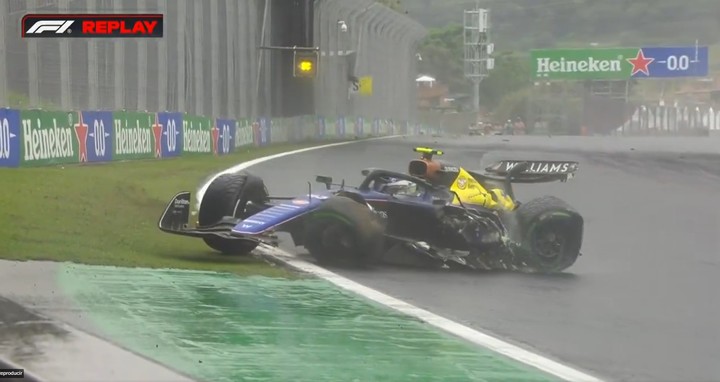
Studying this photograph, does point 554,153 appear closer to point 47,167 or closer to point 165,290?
point 47,167

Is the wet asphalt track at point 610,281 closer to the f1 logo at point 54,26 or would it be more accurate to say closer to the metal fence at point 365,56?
the f1 logo at point 54,26

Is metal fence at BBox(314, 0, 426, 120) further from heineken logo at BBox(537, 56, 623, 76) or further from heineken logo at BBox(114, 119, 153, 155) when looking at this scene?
heineken logo at BBox(114, 119, 153, 155)

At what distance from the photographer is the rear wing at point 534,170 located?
43.0 feet

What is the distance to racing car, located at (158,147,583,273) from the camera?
38.8 ft

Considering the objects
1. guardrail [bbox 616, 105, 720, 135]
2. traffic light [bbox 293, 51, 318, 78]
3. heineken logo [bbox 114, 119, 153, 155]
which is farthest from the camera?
guardrail [bbox 616, 105, 720, 135]

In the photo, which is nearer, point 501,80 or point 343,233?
point 343,233

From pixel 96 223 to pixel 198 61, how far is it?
78.4 feet

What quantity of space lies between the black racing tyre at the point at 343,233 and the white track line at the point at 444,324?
9.7 inches

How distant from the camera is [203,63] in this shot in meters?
37.7

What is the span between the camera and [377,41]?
128 ft

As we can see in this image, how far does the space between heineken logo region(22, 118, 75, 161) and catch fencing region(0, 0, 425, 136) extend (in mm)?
790

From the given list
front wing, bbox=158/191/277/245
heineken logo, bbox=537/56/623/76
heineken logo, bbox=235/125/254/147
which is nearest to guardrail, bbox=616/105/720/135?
heineken logo, bbox=537/56/623/76

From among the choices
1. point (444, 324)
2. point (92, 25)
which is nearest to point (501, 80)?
point (92, 25)

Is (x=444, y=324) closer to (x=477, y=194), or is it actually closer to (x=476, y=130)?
(x=477, y=194)
